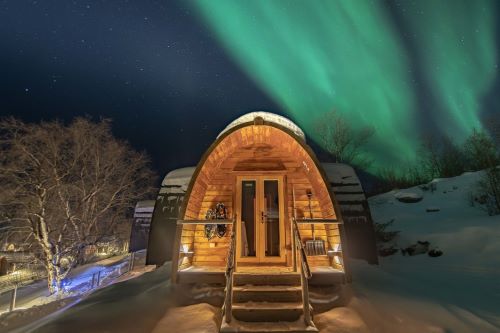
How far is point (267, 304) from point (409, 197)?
20.1m

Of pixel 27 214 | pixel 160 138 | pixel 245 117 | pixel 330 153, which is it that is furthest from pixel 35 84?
pixel 245 117

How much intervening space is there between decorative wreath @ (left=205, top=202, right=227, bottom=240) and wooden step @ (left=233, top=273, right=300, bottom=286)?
2.37 meters

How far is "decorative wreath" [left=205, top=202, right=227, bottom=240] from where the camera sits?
25.8 ft

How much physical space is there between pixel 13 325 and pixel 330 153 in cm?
2854

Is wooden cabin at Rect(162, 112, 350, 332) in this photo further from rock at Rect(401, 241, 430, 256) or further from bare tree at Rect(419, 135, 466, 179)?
bare tree at Rect(419, 135, 466, 179)

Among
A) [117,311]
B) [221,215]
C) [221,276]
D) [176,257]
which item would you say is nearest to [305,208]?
[221,215]

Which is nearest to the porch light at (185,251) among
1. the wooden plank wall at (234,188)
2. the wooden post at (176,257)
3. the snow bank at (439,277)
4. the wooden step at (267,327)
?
the wooden plank wall at (234,188)

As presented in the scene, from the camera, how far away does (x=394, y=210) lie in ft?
63.6

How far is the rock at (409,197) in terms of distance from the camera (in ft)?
66.4

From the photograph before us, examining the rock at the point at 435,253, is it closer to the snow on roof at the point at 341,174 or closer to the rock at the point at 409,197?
the snow on roof at the point at 341,174

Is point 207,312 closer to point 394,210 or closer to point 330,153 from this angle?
point 394,210

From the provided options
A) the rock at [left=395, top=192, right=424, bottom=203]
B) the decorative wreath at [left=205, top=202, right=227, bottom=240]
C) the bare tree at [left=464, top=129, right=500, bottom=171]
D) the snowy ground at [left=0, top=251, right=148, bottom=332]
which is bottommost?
the snowy ground at [left=0, top=251, right=148, bottom=332]

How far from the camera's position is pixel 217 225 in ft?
26.1

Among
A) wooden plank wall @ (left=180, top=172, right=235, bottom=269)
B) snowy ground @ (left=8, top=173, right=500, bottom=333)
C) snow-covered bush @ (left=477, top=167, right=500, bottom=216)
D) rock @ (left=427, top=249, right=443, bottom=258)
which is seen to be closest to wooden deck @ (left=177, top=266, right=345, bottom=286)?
snowy ground @ (left=8, top=173, right=500, bottom=333)
